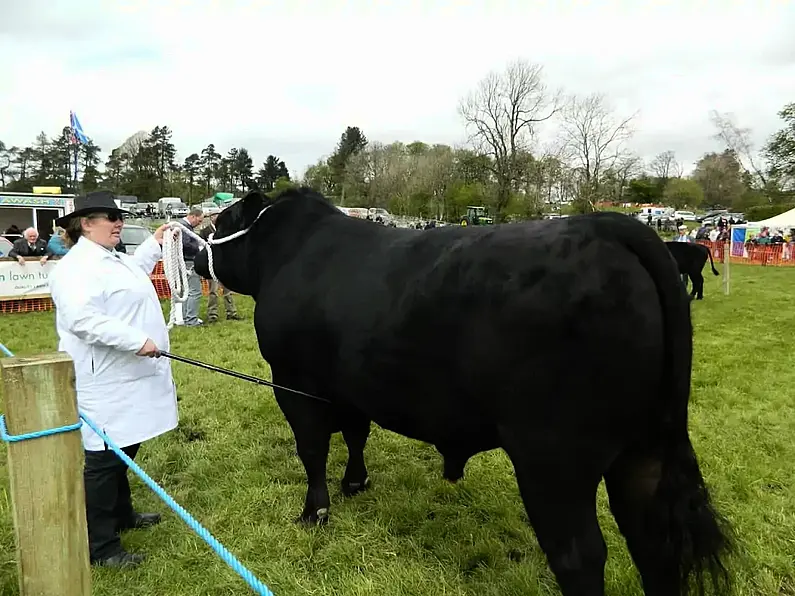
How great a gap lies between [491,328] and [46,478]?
1584 millimetres

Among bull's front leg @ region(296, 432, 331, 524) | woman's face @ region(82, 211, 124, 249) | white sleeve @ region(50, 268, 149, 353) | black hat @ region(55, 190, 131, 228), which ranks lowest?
bull's front leg @ region(296, 432, 331, 524)

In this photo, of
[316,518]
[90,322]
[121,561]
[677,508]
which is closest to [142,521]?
[121,561]

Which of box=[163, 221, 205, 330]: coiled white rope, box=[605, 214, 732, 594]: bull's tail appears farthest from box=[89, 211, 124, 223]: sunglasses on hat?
box=[605, 214, 732, 594]: bull's tail

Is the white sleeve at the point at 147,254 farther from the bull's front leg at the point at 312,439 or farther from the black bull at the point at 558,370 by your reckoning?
the black bull at the point at 558,370

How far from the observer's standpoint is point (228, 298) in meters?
10.5

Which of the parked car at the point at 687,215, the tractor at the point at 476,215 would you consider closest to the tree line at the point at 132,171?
the tractor at the point at 476,215

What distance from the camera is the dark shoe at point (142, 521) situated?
3471mm

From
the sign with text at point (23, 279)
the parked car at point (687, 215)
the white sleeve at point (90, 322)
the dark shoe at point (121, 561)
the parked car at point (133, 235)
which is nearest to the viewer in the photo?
the white sleeve at point (90, 322)

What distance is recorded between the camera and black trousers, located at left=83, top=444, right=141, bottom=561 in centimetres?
303

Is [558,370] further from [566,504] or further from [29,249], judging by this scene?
[29,249]

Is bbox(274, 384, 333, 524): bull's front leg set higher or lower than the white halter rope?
lower

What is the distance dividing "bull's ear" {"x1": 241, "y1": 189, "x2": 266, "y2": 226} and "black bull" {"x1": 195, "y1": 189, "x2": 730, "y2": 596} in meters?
1.20

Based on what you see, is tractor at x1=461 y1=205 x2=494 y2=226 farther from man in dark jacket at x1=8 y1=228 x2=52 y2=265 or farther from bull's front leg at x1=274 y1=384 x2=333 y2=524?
bull's front leg at x1=274 y1=384 x2=333 y2=524

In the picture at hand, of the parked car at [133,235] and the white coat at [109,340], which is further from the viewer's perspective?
the parked car at [133,235]
